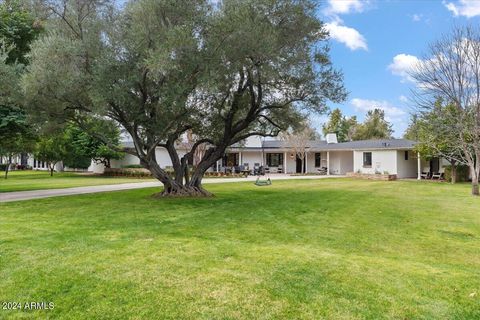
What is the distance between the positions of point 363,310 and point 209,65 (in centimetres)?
795

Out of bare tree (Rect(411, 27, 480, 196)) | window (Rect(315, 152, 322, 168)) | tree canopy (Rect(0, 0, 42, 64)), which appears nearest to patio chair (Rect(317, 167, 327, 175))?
window (Rect(315, 152, 322, 168))

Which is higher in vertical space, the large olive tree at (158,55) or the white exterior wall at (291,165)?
the large olive tree at (158,55)

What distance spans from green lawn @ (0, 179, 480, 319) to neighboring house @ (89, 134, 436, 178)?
750 inches

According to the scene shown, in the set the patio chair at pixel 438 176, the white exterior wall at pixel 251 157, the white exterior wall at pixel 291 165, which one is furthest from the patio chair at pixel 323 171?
the patio chair at pixel 438 176

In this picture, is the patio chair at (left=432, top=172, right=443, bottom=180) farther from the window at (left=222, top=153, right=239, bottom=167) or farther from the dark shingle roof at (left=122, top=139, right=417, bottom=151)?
the window at (left=222, top=153, right=239, bottom=167)

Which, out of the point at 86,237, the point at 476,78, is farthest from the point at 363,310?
the point at 476,78

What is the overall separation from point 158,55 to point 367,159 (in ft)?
79.1

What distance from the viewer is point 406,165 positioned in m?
28.1

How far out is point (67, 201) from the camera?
1205cm

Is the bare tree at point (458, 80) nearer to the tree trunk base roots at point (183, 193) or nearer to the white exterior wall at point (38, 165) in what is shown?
the tree trunk base roots at point (183, 193)

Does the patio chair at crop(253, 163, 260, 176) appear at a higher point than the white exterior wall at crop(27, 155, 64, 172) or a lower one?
lower

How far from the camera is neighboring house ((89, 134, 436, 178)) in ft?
90.6

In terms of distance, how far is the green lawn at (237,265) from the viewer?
365 centimetres

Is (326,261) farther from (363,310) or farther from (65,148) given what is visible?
(65,148)
